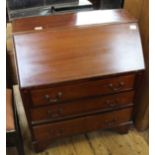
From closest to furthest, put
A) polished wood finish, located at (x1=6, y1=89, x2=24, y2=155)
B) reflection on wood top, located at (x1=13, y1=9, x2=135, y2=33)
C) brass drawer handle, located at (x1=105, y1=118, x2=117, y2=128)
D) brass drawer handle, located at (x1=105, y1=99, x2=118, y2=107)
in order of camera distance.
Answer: polished wood finish, located at (x1=6, y1=89, x2=24, y2=155)
reflection on wood top, located at (x1=13, y1=9, x2=135, y2=33)
brass drawer handle, located at (x1=105, y1=99, x2=118, y2=107)
brass drawer handle, located at (x1=105, y1=118, x2=117, y2=128)

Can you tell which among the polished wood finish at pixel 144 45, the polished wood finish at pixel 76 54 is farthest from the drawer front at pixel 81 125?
the polished wood finish at pixel 76 54

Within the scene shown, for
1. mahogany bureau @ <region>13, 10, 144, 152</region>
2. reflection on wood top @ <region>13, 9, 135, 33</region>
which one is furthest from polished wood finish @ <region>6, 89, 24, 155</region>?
reflection on wood top @ <region>13, 9, 135, 33</region>

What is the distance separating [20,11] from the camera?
1894 mm

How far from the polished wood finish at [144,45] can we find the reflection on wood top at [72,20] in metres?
0.12

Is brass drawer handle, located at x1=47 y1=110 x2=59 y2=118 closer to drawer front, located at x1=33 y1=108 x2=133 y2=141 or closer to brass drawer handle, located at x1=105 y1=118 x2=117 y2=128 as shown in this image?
drawer front, located at x1=33 y1=108 x2=133 y2=141

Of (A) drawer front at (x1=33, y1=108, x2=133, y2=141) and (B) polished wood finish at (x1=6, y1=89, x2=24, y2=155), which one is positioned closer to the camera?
(B) polished wood finish at (x1=6, y1=89, x2=24, y2=155)

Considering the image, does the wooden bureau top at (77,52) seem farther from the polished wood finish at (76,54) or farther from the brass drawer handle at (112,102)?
the brass drawer handle at (112,102)

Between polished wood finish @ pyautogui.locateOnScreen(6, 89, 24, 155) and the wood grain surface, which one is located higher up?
polished wood finish @ pyautogui.locateOnScreen(6, 89, 24, 155)

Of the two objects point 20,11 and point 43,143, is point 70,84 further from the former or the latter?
A: point 20,11

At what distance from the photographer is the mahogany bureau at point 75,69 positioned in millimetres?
1257

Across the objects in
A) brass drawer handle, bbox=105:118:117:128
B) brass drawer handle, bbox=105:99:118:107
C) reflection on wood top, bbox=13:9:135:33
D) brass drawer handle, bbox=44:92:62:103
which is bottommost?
brass drawer handle, bbox=105:118:117:128

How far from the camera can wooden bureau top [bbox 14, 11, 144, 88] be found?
4.07 ft
